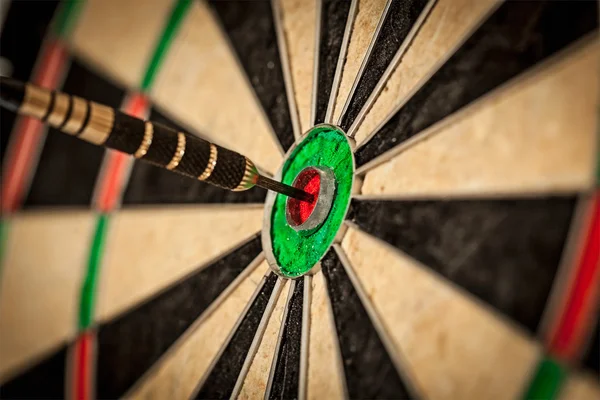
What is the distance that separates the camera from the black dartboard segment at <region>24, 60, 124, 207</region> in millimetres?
1564

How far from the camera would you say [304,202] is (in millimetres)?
982

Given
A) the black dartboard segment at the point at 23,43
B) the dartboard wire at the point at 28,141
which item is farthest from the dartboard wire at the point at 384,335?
the black dartboard segment at the point at 23,43

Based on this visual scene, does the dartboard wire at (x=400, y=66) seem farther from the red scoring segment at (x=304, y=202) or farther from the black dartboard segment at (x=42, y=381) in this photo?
the black dartboard segment at (x=42, y=381)

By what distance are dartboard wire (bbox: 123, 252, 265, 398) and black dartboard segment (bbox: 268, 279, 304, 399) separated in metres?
0.10

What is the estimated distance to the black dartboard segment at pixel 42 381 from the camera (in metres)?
1.39

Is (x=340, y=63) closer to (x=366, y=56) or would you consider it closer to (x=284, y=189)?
(x=366, y=56)

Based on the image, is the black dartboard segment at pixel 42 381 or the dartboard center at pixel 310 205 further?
the black dartboard segment at pixel 42 381

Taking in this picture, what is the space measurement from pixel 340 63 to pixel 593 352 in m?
0.68

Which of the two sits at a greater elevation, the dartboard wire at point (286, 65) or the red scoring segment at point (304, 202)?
Answer: the dartboard wire at point (286, 65)

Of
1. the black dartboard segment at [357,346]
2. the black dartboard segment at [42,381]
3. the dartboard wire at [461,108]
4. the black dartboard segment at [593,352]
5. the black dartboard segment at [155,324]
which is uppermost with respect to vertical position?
the dartboard wire at [461,108]

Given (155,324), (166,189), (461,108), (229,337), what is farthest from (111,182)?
(461,108)

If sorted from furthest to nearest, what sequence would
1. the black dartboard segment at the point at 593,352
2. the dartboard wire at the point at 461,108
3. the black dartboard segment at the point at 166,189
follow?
the black dartboard segment at the point at 166,189, the dartboard wire at the point at 461,108, the black dartboard segment at the point at 593,352

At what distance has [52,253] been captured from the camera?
62.5 inches

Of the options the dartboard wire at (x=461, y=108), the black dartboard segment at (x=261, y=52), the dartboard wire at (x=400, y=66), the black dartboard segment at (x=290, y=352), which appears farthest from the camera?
the black dartboard segment at (x=261, y=52)
